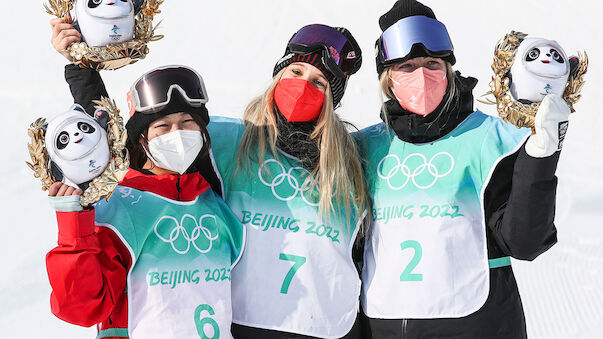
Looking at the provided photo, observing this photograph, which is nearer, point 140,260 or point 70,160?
point 70,160

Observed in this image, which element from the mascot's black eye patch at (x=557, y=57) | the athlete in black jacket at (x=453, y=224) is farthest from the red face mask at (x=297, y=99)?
the mascot's black eye patch at (x=557, y=57)

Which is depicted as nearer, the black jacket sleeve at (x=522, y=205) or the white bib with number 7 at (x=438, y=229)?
the black jacket sleeve at (x=522, y=205)

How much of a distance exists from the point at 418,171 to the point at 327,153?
46 cm

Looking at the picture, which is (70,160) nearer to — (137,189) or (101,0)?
(137,189)

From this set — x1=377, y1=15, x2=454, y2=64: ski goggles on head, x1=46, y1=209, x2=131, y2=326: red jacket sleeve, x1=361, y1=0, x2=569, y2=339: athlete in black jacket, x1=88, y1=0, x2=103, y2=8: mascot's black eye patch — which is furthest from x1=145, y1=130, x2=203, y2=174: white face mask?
x1=377, y1=15, x2=454, y2=64: ski goggles on head

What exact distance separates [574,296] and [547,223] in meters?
4.54

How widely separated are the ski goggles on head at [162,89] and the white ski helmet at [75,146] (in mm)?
484

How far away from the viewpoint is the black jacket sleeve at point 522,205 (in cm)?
314

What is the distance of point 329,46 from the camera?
12.2ft

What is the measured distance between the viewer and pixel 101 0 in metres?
3.20

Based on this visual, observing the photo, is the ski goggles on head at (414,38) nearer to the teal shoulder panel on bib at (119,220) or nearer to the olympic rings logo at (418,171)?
the olympic rings logo at (418,171)

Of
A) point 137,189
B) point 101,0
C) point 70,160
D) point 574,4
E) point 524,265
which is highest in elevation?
point 101,0

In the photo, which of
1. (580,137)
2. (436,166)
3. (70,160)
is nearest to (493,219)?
(436,166)

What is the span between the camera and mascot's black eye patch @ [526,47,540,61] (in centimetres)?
298
